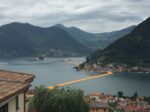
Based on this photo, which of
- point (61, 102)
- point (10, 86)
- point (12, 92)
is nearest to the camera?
point (12, 92)

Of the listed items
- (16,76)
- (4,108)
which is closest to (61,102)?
(16,76)

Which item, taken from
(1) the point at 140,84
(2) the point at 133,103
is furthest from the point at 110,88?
(2) the point at 133,103

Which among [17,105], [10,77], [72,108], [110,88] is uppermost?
[10,77]

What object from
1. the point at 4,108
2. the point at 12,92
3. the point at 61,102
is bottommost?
the point at 61,102

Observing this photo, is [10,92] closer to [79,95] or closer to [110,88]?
[79,95]

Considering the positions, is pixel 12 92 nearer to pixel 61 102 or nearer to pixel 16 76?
pixel 16 76

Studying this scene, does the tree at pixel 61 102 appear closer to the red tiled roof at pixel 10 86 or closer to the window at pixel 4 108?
the red tiled roof at pixel 10 86

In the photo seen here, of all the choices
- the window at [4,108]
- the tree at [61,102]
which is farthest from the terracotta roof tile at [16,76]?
the tree at [61,102]

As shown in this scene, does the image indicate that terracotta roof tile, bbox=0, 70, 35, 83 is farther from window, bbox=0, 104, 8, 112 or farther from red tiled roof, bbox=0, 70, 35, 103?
window, bbox=0, 104, 8, 112
